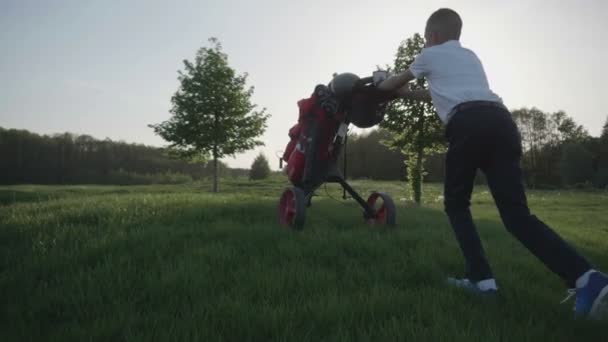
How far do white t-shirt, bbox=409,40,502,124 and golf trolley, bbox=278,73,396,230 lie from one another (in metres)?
0.95

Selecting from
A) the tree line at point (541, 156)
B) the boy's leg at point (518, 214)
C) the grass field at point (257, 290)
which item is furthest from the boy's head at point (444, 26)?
the tree line at point (541, 156)

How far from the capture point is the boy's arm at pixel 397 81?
3205 mm

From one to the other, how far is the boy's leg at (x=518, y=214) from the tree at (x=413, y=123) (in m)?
14.1

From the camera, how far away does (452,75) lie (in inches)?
111

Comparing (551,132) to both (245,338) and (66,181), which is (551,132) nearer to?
(245,338)

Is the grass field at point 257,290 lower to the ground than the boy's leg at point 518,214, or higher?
lower

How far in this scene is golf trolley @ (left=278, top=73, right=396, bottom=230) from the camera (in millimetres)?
4191

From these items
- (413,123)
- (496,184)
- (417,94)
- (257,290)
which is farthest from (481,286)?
(413,123)

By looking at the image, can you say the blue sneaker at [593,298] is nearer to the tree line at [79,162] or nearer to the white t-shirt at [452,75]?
the white t-shirt at [452,75]

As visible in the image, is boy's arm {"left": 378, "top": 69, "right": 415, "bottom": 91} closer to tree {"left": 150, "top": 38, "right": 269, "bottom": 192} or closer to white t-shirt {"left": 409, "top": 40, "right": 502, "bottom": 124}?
white t-shirt {"left": 409, "top": 40, "right": 502, "bottom": 124}

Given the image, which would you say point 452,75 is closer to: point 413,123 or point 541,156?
point 413,123

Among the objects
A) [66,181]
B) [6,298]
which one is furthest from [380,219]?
[66,181]

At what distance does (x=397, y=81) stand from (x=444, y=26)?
2.09ft

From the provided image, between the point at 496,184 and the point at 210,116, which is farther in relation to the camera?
the point at 210,116
